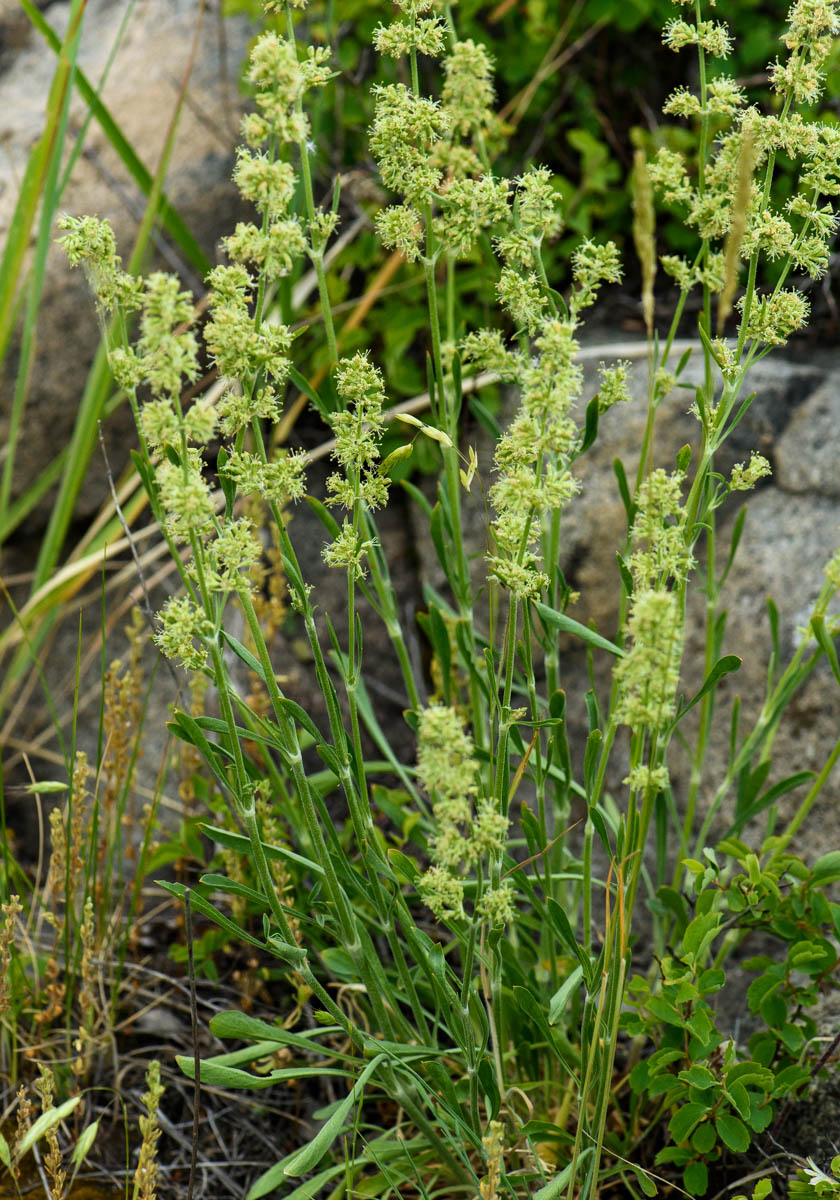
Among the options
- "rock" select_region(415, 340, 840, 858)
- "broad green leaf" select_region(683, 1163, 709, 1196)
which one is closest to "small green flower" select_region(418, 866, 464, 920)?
"broad green leaf" select_region(683, 1163, 709, 1196)

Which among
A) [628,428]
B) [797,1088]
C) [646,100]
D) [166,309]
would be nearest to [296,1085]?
[797,1088]

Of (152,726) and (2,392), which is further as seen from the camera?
(2,392)

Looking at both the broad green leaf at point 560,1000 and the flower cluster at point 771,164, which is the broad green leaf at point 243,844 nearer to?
the broad green leaf at point 560,1000

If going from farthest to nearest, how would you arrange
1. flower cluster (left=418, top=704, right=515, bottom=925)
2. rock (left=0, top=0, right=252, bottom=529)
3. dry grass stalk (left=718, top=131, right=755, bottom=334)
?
rock (left=0, top=0, right=252, bottom=529) < dry grass stalk (left=718, top=131, right=755, bottom=334) < flower cluster (left=418, top=704, right=515, bottom=925)

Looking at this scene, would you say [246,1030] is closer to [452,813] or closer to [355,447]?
[452,813]

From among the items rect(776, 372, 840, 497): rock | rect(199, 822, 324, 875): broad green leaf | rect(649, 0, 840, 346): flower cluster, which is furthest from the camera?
rect(776, 372, 840, 497): rock

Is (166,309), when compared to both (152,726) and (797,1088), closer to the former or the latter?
(797,1088)

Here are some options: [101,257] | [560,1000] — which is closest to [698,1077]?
[560,1000]

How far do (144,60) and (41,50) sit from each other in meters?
0.44

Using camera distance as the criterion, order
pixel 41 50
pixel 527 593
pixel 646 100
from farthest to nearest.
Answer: pixel 41 50
pixel 646 100
pixel 527 593

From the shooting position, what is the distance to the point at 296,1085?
2078 millimetres

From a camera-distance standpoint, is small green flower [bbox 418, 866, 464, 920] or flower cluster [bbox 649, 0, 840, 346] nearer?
small green flower [bbox 418, 866, 464, 920]

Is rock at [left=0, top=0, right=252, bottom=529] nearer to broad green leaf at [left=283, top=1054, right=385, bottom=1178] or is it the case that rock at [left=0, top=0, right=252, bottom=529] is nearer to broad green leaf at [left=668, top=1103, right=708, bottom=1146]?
broad green leaf at [left=283, top=1054, right=385, bottom=1178]

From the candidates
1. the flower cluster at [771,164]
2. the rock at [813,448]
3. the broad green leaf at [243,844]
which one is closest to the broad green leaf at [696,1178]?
the broad green leaf at [243,844]
